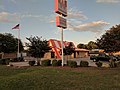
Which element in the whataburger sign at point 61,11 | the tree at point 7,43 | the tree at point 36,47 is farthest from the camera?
the tree at point 7,43

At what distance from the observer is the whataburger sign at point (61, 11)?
78.9 ft

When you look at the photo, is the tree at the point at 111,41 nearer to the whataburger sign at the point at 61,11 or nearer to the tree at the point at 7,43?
the whataburger sign at the point at 61,11

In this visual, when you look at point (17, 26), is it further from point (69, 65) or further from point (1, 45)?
point (69, 65)

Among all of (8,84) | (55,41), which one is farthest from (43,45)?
(55,41)

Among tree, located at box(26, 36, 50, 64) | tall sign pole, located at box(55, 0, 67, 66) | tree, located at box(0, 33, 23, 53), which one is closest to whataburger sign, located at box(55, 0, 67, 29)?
tall sign pole, located at box(55, 0, 67, 66)

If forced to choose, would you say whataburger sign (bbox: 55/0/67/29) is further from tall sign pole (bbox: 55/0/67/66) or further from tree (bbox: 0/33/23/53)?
tree (bbox: 0/33/23/53)

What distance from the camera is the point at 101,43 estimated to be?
35406mm

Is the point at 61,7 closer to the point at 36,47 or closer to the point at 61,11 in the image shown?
the point at 61,11

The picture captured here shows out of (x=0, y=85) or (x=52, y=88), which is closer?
(x=52, y=88)

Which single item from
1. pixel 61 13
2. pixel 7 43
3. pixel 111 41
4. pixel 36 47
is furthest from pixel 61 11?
pixel 7 43

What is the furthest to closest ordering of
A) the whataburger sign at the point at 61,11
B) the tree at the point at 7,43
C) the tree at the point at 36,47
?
the tree at the point at 7,43, the tree at the point at 36,47, the whataburger sign at the point at 61,11

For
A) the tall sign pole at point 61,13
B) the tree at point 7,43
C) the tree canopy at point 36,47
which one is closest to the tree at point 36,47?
the tree canopy at point 36,47

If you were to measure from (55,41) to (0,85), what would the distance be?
59.3 metres

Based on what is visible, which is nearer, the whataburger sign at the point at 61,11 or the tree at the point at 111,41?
the whataburger sign at the point at 61,11
